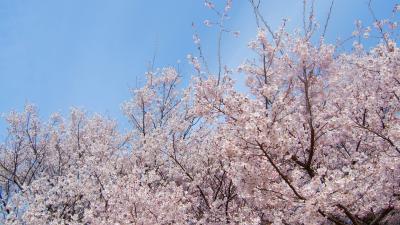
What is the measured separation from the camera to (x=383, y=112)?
11203 mm

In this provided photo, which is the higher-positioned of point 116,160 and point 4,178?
point 4,178

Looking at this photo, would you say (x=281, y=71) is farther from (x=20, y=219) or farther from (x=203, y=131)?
(x=20, y=219)

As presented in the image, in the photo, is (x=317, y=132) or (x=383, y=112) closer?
(x=317, y=132)

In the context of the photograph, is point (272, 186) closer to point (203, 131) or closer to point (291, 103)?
point (291, 103)

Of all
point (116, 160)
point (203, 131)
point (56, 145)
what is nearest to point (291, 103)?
point (203, 131)

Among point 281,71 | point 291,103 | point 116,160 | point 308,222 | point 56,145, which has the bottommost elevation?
point 308,222

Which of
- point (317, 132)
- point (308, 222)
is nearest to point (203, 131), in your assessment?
point (317, 132)

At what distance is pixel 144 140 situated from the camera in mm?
15781

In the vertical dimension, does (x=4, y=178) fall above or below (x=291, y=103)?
above

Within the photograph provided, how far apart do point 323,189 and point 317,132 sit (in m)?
1.84

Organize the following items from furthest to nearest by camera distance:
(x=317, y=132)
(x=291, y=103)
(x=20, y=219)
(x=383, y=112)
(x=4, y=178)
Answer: (x=4, y=178) → (x=20, y=219) → (x=383, y=112) → (x=291, y=103) → (x=317, y=132)

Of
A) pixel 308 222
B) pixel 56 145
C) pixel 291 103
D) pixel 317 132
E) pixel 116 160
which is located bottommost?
pixel 308 222

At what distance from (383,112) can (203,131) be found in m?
7.07

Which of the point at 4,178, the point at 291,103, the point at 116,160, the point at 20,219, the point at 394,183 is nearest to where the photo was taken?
the point at 394,183
